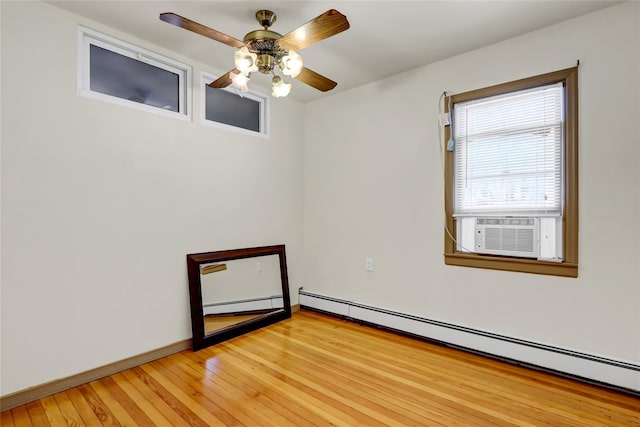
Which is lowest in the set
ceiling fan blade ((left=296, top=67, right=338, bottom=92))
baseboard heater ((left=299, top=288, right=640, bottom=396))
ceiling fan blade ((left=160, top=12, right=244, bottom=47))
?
baseboard heater ((left=299, top=288, right=640, bottom=396))

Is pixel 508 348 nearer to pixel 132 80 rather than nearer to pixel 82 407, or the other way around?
pixel 82 407

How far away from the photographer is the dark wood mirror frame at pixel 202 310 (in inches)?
118

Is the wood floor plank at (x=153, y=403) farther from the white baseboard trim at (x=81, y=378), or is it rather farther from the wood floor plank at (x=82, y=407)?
the wood floor plank at (x=82, y=407)

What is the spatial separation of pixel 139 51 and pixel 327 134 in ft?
6.94

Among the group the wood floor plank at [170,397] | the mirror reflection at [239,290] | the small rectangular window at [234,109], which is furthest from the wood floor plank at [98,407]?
the small rectangular window at [234,109]

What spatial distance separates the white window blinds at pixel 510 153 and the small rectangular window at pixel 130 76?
2.62 meters

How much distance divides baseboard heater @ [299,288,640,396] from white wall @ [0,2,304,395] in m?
1.72

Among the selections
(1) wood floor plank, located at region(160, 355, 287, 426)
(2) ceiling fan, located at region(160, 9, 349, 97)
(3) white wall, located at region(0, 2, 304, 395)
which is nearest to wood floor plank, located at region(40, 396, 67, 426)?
(3) white wall, located at region(0, 2, 304, 395)

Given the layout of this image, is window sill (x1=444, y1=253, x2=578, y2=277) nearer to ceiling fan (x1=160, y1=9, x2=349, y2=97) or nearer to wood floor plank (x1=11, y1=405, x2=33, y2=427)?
ceiling fan (x1=160, y1=9, x2=349, y2=97)

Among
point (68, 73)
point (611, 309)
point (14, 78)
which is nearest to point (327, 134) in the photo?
point (68, 73)

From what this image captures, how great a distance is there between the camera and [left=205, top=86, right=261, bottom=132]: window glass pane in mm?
3320

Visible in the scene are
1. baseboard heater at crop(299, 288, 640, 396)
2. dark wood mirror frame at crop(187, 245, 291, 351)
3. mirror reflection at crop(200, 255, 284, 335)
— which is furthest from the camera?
mirror reflection at crop(200, 255, 284, 335)

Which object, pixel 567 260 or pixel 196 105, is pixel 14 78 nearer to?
pixel 196 105

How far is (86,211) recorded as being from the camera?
96.7 inches
